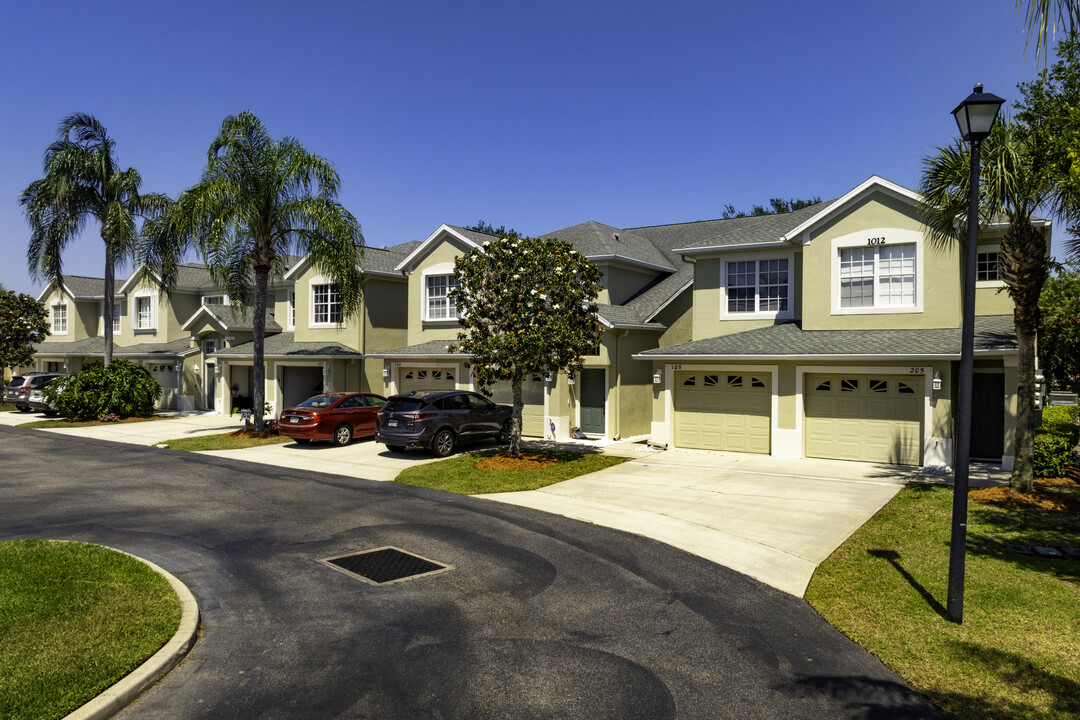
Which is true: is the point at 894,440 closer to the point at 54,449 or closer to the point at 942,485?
the point at 942,485

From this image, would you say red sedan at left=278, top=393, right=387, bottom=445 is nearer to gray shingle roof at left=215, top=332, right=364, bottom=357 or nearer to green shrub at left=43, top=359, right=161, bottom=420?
gray shingle roof at left=215, top=332, right=364, bottom=357

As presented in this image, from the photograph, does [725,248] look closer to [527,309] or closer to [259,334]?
[527,309]

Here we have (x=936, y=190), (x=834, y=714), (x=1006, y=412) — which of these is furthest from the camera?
(x=1006, y=412)

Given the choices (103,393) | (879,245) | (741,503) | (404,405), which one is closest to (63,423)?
(103,393)

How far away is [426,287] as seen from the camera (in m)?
26.0

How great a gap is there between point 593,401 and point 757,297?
5.72 metres

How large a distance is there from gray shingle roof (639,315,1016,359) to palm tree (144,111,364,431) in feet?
34.2

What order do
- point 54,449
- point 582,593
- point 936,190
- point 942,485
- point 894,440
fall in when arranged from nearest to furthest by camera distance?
point 582,593
point 936,190
point 942,485
point 894,440
point 54,449

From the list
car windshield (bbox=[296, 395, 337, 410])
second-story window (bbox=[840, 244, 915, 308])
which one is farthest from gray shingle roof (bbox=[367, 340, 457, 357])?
second-story window (bbox=[840, 244, 915, 308])

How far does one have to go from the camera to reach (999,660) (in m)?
6.07

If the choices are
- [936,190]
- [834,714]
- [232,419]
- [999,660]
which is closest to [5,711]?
[834,714]

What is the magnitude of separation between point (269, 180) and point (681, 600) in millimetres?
18956

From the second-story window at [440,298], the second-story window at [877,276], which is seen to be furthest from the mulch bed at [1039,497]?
the second-story window at [440,298]

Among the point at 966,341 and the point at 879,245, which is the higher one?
A: the point at 879,245
